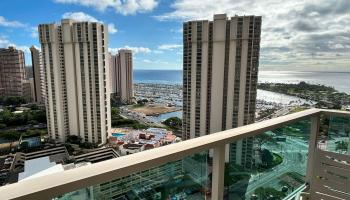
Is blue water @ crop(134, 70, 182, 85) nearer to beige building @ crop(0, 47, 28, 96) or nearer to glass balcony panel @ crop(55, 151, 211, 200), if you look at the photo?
beige building @ crop(0, 47, 28, 96)

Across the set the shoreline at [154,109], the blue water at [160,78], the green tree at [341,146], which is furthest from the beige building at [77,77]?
the blue water at [160,78]

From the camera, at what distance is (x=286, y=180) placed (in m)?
1.48

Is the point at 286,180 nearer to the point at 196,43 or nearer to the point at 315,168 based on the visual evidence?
the point at 315,168

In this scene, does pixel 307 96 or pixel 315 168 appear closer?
pixel 315 168

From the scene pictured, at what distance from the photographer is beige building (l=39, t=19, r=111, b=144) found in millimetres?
14883

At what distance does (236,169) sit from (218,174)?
183 millimetres

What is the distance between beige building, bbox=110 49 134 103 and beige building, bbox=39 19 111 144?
15.1 metres

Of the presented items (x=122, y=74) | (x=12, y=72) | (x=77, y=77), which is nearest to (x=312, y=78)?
(x=77, y=77)

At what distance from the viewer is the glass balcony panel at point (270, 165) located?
1.06 m

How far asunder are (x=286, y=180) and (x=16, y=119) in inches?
959

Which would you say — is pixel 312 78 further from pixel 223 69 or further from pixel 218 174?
pixel 218 174

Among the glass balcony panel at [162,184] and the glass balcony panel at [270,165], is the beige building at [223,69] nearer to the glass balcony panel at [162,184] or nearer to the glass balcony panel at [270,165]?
the glass balcony panel at [270,165]

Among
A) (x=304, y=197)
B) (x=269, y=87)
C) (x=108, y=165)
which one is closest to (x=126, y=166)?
(x=108, y=165)

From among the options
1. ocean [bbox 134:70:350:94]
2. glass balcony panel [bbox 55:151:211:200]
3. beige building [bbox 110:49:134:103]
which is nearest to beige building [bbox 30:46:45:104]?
beige building [bbox 110:49:134:103]
